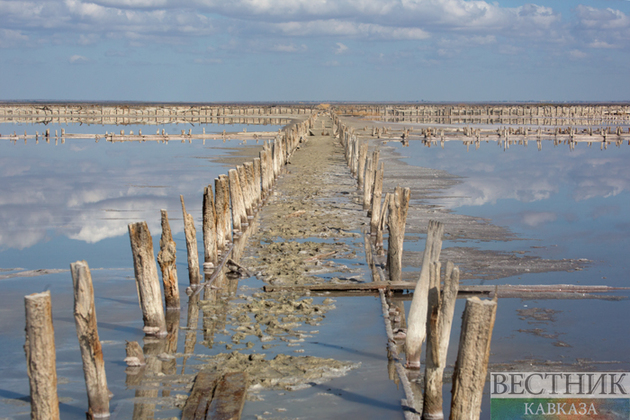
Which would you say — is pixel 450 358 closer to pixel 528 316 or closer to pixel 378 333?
pixel 378 333

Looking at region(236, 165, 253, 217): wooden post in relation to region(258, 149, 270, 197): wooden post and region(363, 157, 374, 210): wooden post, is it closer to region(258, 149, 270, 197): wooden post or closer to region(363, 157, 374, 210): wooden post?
region(363, 157, 374, 210): wooden post

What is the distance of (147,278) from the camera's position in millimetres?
8344

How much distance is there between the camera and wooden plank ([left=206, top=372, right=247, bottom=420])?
20.1ft

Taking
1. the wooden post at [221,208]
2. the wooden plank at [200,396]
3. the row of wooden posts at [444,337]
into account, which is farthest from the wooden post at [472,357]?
the wooden post at [221,208]

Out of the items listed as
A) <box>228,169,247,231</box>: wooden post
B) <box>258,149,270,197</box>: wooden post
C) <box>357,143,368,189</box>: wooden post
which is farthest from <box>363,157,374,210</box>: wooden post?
<box>228,169,247,231</box>: wooden post

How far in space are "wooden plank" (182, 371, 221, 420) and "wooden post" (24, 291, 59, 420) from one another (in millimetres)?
1212

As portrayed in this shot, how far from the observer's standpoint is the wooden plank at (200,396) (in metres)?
6.16

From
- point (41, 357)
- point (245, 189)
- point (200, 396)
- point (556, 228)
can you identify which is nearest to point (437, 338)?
point (200, 396)

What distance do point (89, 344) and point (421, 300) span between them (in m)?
3.42

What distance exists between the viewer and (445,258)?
1278cm

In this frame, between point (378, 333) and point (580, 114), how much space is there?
109514 mm

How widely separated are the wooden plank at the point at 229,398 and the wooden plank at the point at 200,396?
0.06 m

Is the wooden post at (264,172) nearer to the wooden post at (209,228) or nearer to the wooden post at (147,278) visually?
the wooden post at (209,228)

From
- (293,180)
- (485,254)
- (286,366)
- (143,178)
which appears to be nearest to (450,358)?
(286,366)
